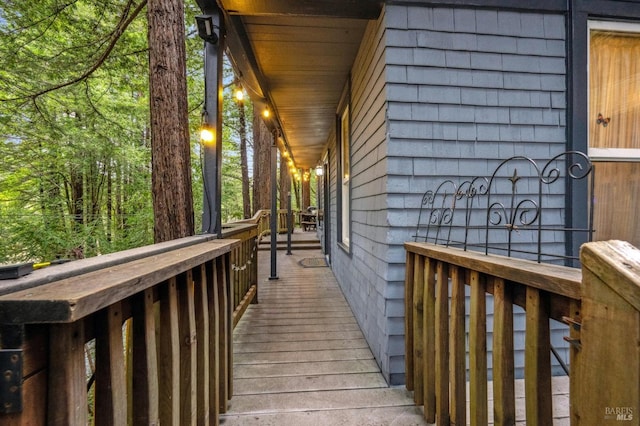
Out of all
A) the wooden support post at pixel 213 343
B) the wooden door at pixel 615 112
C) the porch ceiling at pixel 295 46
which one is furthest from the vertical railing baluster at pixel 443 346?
the porch ceiling at pixel 295 46

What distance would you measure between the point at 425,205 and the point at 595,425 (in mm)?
1557

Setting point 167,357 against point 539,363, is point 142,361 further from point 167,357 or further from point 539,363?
point 539,363

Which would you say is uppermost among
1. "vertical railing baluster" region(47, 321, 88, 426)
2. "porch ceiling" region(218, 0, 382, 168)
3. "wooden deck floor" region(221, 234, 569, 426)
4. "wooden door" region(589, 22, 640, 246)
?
"porch ceiling" region(218, 0, 382, 168)

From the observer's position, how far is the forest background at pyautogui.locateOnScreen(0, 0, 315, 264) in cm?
444

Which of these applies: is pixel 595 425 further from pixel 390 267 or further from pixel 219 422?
pixel 219 422

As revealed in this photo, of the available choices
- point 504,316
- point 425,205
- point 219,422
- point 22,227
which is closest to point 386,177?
point 425,205

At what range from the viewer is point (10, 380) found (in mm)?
602

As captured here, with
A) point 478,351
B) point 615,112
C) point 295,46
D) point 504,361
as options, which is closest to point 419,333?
point 478,351

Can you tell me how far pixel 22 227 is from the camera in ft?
18.0

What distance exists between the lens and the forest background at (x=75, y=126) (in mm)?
4438

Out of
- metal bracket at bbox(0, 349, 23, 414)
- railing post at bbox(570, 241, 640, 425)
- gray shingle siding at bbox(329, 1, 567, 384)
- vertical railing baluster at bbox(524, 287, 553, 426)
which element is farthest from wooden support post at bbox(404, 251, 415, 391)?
metal bracket at bbox(0, 349, 23, 414)

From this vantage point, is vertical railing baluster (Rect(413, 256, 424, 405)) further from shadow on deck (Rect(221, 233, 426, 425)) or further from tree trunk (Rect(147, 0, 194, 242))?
tree trunk (Rect(147, 0, 194, 242))

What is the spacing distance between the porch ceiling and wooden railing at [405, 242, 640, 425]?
194 centimetres

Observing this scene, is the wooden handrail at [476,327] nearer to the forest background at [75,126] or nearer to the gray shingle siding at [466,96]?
the gray shingle siding at [466,96]
